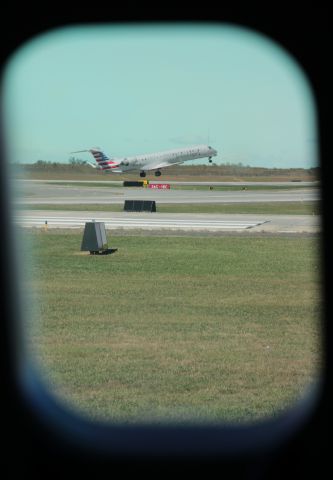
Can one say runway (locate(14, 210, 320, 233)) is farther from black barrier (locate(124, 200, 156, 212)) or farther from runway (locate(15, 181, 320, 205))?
runway (locate(15, 181, 320, 205))

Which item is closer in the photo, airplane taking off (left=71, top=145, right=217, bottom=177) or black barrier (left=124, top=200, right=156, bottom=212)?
black barrier (left=124, top=200, right=156, bottom=212)

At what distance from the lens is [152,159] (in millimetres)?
78625

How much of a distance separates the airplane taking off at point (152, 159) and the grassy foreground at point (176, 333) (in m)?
60.9

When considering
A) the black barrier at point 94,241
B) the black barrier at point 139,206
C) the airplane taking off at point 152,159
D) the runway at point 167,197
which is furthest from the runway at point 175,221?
the airplane taking off at point 152,159

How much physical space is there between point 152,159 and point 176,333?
7076cm

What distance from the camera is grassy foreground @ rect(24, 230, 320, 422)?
5.95 metres

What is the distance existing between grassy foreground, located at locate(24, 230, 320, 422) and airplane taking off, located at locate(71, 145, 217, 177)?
60886 mm

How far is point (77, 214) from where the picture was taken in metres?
29.9

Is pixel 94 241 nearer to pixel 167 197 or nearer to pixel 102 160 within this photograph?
pixel 167 197

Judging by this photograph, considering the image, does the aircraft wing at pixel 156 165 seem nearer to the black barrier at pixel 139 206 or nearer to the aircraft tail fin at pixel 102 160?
the aircraft tail fin at pixel 102 160

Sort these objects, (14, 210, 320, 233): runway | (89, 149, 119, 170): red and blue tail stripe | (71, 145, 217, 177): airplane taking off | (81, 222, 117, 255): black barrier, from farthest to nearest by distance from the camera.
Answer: (89, 149, 119, 170): red and blue tail stripe, (71, 145, 217, 177): airplane taking off, (14, 210, 320, 233): runway, (81, 222, 117, 255): black barrier

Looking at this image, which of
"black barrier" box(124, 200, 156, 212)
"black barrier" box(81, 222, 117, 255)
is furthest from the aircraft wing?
"black barrier" box(81, 222, 117, 255)

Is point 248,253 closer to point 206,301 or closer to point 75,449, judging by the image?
point 206,301

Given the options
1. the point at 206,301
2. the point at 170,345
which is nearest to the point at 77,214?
the point at 206,301
